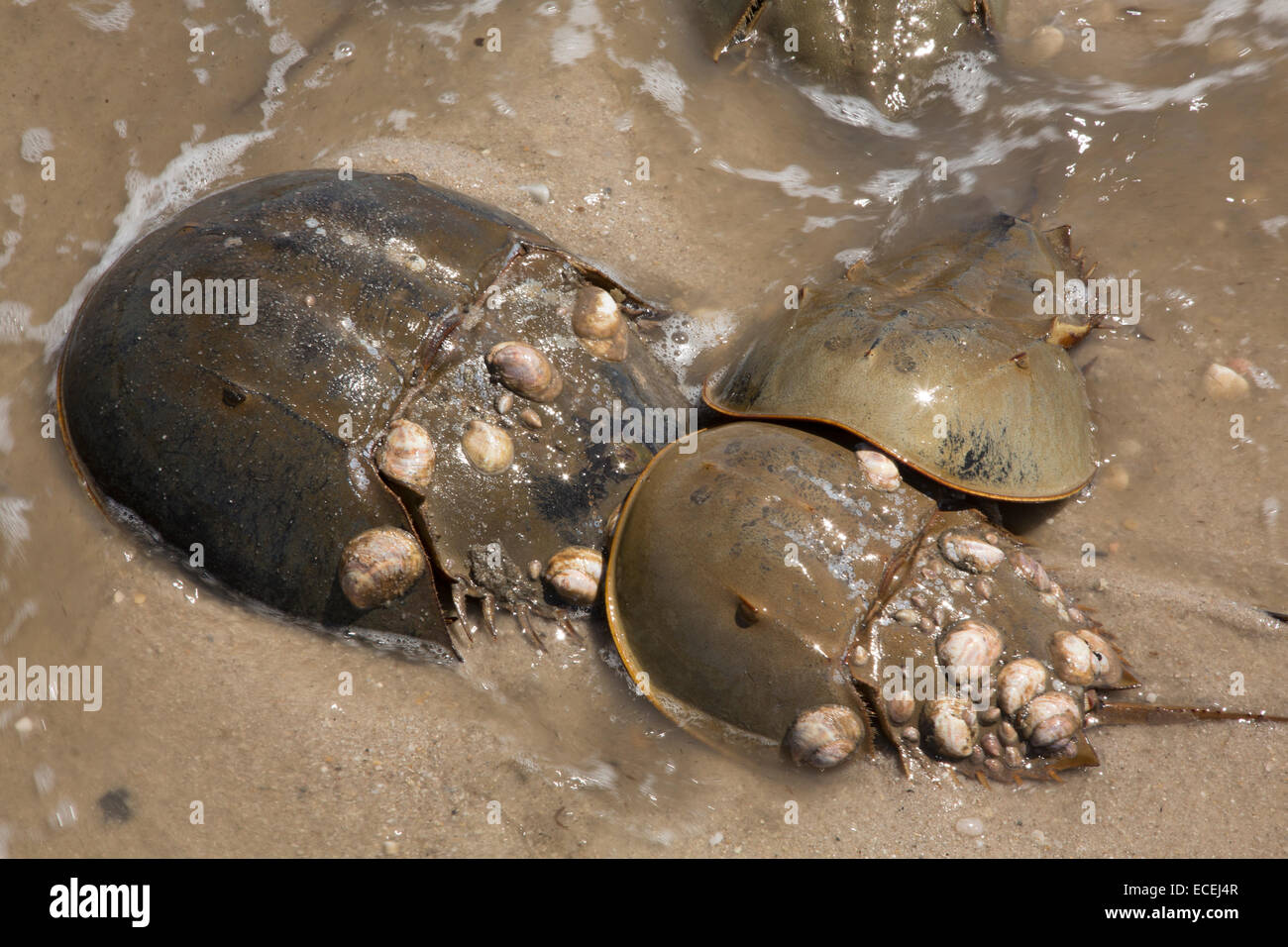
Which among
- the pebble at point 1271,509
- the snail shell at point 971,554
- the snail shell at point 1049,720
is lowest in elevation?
the snail shell at point 1049,720

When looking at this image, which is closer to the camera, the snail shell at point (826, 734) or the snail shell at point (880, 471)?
the snail shell at point (826, 734)

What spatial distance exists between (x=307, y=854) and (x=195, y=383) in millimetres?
1444

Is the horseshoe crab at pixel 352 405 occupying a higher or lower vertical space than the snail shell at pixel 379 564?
higher

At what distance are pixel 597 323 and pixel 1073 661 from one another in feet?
5.81

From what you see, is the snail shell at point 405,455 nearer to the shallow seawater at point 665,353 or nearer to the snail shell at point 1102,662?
the shallow seawater at point 665,353

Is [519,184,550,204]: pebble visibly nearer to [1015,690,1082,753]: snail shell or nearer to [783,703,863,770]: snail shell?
[783,703,863,770]: snail shell

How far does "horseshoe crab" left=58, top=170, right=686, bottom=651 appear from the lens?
237 centimetres

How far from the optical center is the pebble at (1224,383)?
9.70 ft

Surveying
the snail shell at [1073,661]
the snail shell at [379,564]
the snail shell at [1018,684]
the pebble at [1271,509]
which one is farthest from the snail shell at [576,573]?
the pebble at [1271,509]

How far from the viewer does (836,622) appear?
227 cm

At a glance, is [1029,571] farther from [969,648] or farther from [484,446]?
[484,446]

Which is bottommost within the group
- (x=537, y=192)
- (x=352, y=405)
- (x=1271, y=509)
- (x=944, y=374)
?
(x=1271, y=509)

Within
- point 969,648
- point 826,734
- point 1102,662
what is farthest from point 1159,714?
point 826,734
